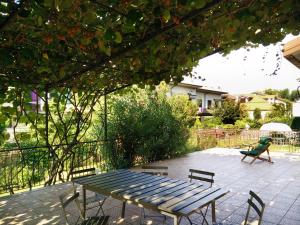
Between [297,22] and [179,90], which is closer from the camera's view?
[297,22]

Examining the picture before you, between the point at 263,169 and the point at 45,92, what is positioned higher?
the point at 45,92

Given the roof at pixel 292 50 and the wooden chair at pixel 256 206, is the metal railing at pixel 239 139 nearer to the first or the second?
the roof at pixel 292 50

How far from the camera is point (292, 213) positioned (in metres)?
4.22

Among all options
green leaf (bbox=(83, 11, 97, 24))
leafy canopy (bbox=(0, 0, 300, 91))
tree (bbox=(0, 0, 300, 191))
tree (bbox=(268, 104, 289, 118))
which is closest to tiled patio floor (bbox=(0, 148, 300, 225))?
tree (bbox=(0, 0, 300, 191))

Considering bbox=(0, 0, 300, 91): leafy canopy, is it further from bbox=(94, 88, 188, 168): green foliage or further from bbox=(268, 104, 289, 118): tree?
bbox=(268, 104, 289, 118): tree

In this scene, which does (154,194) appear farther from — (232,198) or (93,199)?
(232,198)

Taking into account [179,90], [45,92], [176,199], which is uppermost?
[179,90]

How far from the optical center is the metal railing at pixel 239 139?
12328mm

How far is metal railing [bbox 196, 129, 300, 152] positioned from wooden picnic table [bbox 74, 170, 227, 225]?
8556mm

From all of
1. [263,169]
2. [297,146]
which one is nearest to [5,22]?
[263,169]

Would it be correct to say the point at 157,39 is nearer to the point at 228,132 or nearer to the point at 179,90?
the point at 228,132

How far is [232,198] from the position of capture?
16.3ft

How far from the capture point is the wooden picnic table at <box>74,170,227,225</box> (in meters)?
2.79

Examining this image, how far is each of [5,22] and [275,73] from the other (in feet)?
11.2
